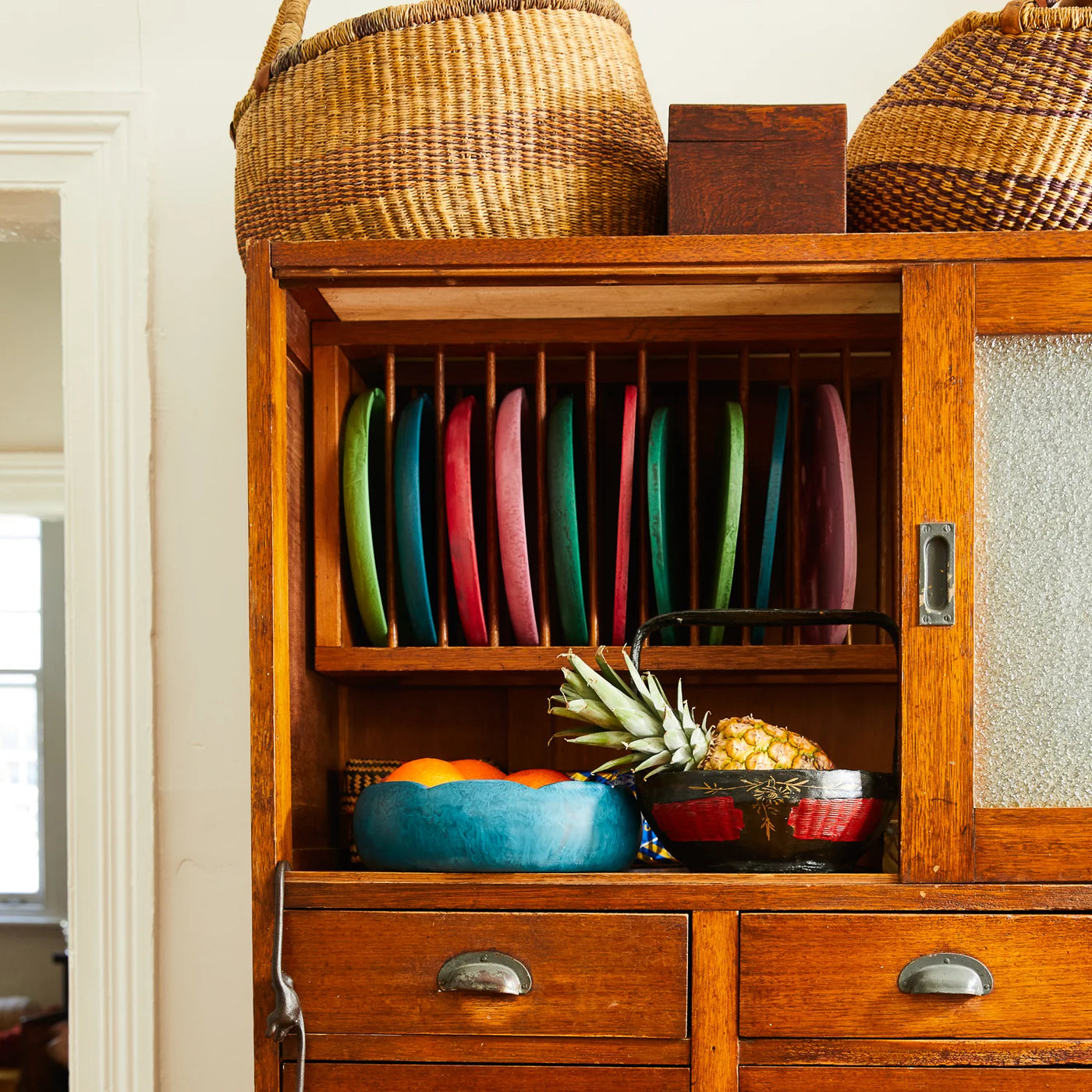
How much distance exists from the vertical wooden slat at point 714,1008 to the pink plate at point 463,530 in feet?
1.24

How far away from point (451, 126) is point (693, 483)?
1.42 feet

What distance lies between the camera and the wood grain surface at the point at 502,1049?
1068 mm

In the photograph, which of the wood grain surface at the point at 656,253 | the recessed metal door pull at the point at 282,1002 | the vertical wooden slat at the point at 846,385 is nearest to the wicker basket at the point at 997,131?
the wood grain surface at the point at 656,253

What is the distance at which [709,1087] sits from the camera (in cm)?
107

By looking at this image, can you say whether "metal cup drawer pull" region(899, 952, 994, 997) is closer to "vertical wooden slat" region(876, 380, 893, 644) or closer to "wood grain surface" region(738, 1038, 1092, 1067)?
"wood grain surface" region(738, 1038, 1092, 1067)

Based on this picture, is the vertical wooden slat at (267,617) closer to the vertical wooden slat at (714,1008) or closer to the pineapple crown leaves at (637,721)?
the pineapple crown leaves at (637,721)

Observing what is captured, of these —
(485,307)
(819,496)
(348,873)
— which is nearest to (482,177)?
(485,307)

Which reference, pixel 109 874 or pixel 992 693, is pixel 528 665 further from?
pixel 109 874

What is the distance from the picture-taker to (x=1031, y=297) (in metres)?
1.11

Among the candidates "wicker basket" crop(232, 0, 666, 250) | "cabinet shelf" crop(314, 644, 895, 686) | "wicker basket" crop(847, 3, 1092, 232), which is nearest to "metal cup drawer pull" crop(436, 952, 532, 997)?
"cabinet shelf" crop(314, 644, 895, 686)

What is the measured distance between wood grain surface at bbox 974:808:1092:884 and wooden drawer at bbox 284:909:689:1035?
0.91ft

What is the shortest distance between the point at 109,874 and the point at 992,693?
1045 millimetres

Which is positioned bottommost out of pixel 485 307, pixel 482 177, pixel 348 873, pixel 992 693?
pixel 348 873

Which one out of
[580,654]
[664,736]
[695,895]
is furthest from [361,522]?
[695,895]
